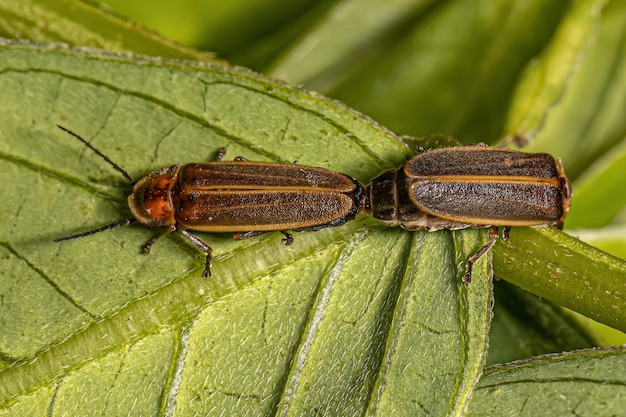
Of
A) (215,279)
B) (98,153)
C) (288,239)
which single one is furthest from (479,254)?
(98,153)

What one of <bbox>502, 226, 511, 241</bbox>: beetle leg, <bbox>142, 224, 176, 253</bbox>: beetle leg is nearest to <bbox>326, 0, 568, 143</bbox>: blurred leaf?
<bbox>502, 226, 511, 241</bbox>: beetle leg

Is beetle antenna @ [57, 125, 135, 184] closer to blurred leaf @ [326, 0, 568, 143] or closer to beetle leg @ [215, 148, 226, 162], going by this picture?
beetle leg @ [215, 148, 226, 162]

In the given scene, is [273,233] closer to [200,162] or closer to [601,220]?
[200,162]

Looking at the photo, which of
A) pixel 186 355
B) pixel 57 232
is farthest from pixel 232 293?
pixel 57 232

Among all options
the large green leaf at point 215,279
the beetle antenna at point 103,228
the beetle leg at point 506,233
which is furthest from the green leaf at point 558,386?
the beetle antenna at point 103,228

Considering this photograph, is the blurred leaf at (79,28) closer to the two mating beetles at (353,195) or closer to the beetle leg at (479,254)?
the two mating beetles at (353,195)

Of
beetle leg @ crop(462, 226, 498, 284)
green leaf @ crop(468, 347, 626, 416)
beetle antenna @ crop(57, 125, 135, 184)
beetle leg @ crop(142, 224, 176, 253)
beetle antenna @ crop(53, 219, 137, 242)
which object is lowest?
green leaf @ crop(468, 347, 626, 416)

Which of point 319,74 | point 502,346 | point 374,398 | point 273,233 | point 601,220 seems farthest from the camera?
point 319,74

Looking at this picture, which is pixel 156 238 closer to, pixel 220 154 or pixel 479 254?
pixel 220 154
